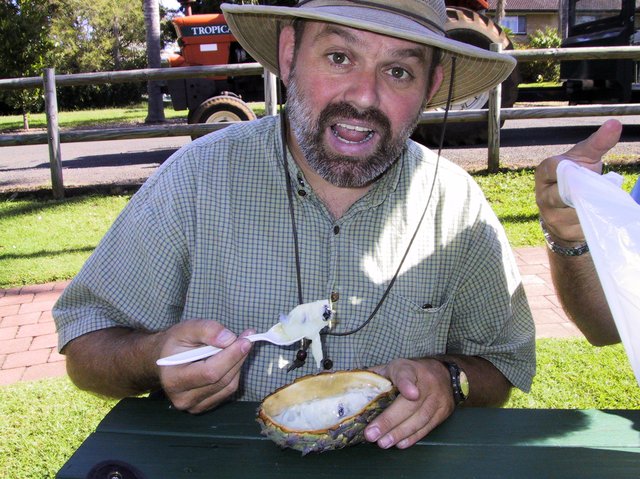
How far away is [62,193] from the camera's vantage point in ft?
22.4

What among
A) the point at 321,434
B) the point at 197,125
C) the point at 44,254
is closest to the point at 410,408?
the point at 321,434

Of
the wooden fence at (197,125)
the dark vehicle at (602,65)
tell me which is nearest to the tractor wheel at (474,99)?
the wooden fence at (197,125)

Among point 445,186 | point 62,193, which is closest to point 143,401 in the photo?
point 445,186

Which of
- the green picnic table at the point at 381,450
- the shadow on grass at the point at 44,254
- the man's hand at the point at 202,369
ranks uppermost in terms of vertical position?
the man's hand at the point at 202,369

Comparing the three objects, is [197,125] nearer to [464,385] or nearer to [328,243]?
[328,243]

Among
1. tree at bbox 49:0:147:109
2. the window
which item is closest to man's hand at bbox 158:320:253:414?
tree at bbox 49:0:147:109

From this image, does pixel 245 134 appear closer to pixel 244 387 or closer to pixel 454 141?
pixel 244 387

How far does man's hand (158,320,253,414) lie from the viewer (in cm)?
133

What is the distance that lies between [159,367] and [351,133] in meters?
0.82

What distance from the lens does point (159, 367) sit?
149cm

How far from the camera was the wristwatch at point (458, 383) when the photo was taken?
1598mm

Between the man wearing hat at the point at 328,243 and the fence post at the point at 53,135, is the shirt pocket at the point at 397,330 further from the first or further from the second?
the fence post at the point at 53,135

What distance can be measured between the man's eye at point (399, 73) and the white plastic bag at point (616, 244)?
0.72 meters

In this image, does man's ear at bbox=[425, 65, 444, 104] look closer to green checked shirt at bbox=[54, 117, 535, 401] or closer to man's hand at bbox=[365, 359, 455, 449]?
green checked shirt at bbox=[54, 117, 535, 401]
